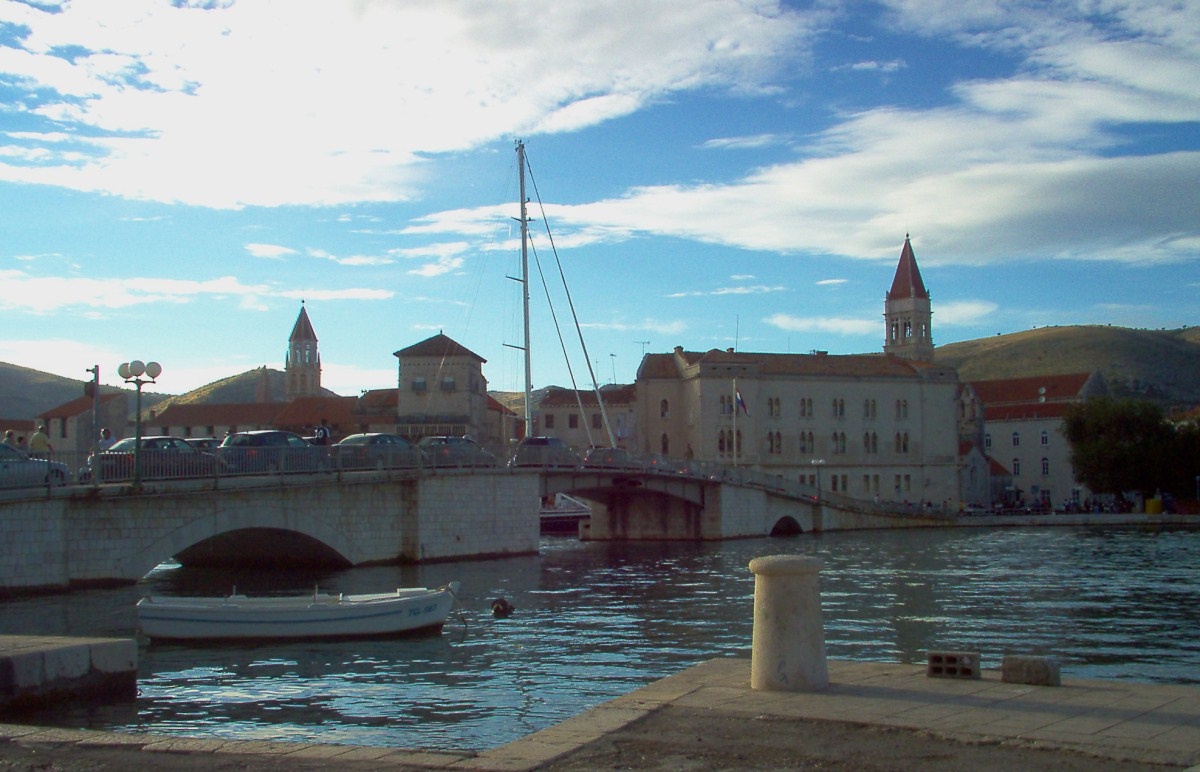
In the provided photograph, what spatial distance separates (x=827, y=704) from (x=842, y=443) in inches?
3819

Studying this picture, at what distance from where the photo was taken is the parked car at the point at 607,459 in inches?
2574

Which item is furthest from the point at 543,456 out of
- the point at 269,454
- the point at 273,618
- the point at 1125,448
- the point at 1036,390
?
the point at 1036,390

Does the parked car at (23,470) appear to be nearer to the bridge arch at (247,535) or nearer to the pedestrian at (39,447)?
the pedestrian at (39,447)

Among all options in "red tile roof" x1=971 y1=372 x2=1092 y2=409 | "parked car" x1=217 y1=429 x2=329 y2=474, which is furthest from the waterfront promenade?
"red tile roof" x1=971 y1=372 x2=1092 y2=409

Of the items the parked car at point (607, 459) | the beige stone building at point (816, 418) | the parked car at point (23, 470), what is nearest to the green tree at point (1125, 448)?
the beige stone building at point (816, 418)

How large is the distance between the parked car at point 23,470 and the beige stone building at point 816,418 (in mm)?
68810

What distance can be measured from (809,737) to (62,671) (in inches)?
410

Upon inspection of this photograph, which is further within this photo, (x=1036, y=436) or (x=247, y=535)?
(x=1036, y=436)

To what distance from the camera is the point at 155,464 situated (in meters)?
38.8

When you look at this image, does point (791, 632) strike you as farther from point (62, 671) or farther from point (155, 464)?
point (155, 464)

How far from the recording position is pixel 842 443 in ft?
346

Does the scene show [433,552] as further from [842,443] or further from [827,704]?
[842,443]

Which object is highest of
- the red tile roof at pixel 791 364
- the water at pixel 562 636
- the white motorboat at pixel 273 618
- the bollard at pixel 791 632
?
the red tile roof at pixel 791 364

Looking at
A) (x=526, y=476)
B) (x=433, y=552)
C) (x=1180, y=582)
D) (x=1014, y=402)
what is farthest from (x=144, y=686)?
(x=1014, y=402)
